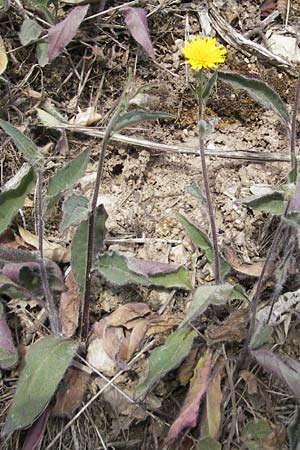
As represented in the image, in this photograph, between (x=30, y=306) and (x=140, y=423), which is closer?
(x=140, y=423)

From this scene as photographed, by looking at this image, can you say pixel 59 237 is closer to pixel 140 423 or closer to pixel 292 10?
pixel 140 423

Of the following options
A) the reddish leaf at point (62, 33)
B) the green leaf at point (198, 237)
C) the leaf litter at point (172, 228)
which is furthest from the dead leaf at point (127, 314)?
the reddish leaf at point (62, 33)

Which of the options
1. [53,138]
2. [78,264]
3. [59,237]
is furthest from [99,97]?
[78,264]

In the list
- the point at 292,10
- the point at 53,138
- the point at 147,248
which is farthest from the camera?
the point at 292,10

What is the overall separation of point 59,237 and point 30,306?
25cm

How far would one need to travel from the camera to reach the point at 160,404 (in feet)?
5.44

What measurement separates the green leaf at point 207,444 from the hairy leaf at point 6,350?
1.78 feet

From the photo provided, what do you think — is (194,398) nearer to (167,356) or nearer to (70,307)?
(167,356)

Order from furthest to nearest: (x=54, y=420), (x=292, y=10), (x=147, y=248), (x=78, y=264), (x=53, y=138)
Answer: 1. (x=292, y=10)
2. (x=53, y=138)
3. (x=147, y=248)
4. (x=78, y=264)
5. (x=54, y=420)

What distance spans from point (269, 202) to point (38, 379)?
76 cm

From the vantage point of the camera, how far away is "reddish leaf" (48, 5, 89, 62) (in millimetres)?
2111

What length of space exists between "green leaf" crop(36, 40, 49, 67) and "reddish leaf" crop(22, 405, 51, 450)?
47.0 inches

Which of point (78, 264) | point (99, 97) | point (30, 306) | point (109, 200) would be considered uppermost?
point (99, 97)

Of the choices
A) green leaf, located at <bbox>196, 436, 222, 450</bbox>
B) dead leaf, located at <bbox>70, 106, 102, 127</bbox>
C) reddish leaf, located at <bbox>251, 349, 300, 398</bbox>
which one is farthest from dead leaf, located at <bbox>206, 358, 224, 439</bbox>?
dead leaf, located at <bbox>70, 106, 102, 127</bbox>
